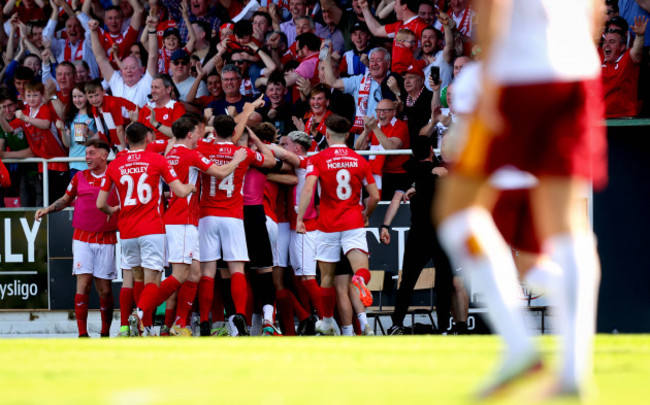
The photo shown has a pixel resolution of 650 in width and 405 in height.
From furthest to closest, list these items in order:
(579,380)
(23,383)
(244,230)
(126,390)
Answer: (244,230) → (23,383) → (126,390) → (579,380)

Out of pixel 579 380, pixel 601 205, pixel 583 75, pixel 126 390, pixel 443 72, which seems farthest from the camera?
pixel 443 72

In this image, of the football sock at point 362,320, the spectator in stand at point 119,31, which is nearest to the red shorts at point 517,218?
the football sock at point 362,320

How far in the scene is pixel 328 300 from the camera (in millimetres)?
11711

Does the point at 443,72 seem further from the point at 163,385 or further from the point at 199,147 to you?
the point at 163,385

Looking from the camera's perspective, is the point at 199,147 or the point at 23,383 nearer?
the point at 23,383

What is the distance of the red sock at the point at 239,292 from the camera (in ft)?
37.4

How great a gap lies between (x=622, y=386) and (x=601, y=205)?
19.6 ft

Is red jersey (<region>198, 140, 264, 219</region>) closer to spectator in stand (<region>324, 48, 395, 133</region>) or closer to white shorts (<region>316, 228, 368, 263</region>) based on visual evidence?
white shorts (<region>316, 228, 368, 263</region>)

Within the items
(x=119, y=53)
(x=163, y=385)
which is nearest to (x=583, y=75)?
(x=163, y=385)

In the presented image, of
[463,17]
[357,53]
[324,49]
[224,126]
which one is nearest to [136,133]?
[224,126]

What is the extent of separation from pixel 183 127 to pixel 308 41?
3.73 m

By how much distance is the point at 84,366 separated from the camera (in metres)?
5.91

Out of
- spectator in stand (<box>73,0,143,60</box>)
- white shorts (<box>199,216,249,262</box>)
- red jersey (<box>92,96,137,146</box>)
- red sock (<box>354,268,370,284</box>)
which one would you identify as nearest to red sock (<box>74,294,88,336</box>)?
white shorts (<box>199,216,249,262</box>)

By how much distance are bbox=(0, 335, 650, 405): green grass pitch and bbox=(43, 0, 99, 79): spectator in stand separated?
937cm
